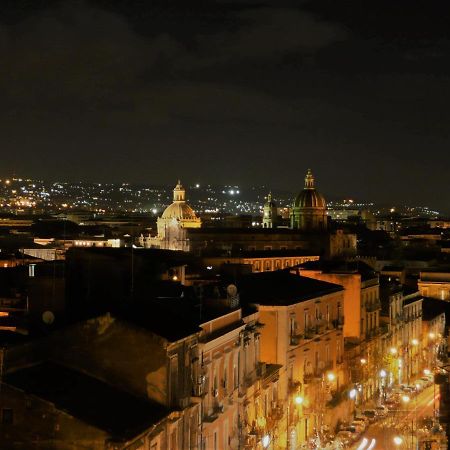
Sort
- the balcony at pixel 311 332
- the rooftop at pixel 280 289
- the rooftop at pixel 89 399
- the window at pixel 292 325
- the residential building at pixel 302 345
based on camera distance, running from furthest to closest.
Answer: the balcony at pixel 311 332
the window at pixel 292 325
the rooftop at pixel 280 289
the residential building at pixel 302 345
the rooftop at pixel 89 399

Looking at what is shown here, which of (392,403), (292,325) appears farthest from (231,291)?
(392,403)

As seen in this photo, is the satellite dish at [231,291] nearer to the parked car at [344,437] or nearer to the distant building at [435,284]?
the parked car at [344,437]

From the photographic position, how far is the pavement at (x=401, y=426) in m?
47.5

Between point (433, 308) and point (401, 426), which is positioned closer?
point (401, 426)

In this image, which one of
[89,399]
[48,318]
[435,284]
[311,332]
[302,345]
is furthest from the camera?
[435,284]

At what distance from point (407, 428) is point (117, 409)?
88.0ft

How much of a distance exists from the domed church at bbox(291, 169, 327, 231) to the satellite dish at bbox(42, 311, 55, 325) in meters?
126

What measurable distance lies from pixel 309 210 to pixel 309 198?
2803 millimetres

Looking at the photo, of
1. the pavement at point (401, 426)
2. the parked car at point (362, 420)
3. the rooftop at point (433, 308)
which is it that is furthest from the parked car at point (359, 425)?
the rooftop at point (433, 308)

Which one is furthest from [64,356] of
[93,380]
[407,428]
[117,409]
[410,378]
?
[410,378]

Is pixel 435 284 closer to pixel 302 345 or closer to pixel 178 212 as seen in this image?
pixel 178 212

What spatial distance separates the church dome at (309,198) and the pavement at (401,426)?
318 ft

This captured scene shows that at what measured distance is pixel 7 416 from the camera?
2438 centimetres

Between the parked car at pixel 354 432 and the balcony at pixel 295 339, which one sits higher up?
the balcony at pixel 295 339
